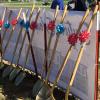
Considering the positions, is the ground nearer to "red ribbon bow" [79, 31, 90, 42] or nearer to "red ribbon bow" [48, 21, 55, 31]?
"red ribbon bow" [48, 21, 55, 31]

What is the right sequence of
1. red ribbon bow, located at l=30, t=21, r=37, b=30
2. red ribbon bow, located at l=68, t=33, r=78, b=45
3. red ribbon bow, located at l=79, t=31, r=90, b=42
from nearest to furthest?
red ribbon bow, located at l=79, t=31, r=90, b=42 → red ribbon bow, located at l=68, t=33, r=78, b=45 → red ribbon bow, located at l=30, t=21, r=37, b=30

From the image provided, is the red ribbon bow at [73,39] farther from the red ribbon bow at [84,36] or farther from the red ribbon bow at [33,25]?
the red ribbon bow at [33,25]

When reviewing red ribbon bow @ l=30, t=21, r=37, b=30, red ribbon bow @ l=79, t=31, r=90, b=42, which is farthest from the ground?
red ribbon bow @ l=79, t=31, r=90, b=42

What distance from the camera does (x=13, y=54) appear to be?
820 centimetres

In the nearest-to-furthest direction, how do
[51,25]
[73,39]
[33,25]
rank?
1. [73,39]
2. [51,25]
3. [33,25]

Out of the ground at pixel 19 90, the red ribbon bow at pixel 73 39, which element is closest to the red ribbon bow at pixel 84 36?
the red ribbon bow at pixel 73 39

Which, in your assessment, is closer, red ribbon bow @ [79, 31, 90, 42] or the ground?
red ribbon bow @ [79, 31, 90, 42]

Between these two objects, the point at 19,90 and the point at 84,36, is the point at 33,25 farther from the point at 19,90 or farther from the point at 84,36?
the point at 84,36

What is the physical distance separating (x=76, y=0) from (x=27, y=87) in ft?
10.8

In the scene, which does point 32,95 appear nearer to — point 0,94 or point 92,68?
point 0,94

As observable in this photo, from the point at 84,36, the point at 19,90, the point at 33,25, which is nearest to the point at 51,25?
the point at 33,25

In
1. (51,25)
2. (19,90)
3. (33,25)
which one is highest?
(51,25)

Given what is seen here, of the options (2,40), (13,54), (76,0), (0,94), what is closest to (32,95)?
(0,94)

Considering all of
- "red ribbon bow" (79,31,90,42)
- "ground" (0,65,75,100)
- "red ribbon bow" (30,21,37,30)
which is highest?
"red ribbon bow" (79,31,90,42)
